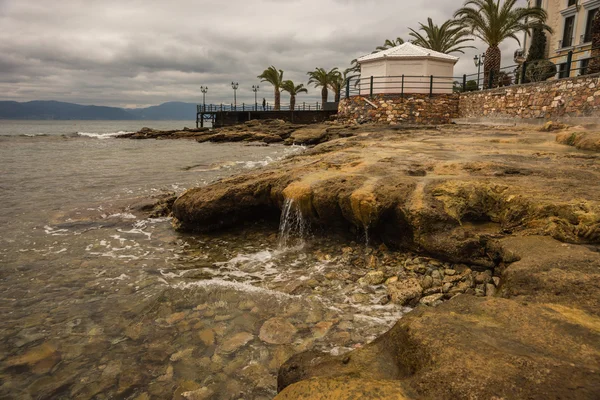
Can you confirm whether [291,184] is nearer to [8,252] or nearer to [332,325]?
[332,325]

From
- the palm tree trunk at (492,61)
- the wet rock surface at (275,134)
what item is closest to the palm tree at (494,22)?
the palm tree trunk at (492,61)

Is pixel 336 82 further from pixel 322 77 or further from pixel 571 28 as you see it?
pixel 571 28

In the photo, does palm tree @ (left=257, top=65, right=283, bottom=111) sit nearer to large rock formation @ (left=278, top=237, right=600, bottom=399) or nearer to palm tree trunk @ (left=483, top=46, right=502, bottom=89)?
palm tree trunk @ (left=483, top=46, right=502, bottom=89)

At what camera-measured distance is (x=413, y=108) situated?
77.1 feet

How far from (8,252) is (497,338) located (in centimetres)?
653

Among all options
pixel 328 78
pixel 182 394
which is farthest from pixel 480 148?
pixel 328 78

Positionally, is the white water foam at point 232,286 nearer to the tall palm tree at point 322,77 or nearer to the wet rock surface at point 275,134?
the wet rock surface at point 275,134

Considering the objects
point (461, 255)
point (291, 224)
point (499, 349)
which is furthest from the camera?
point (291, 224)

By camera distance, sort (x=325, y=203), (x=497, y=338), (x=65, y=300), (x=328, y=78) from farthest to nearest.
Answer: (x=328, y=78), (x=325, y=203), (x=65, y=300), (x=497, y=338)

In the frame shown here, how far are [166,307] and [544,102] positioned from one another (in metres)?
15.9

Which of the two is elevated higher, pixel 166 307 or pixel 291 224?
pixel 291 224

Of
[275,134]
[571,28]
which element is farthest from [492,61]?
[275,134]

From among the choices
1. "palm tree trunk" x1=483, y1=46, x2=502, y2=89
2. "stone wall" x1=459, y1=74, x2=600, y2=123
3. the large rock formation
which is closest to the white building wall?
"palm tree trunk" x1=483, y1=46, x2=502, y2=89

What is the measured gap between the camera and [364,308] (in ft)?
12.2
